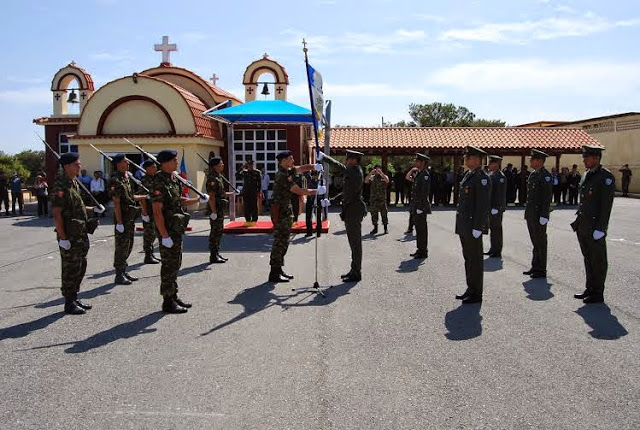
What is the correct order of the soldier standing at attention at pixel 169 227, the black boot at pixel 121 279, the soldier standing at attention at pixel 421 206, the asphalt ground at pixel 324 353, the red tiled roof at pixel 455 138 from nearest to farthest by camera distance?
the asphalt ground at pixel 324 353, the soldier standing at attention at pixel 169 227, the black boot at pixel 121 279, the soldier standing at attention at pixel 421 206, the red tiled roof at pixel 455 138

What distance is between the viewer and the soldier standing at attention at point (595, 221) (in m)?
7.03

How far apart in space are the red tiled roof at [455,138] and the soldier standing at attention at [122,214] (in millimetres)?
17468

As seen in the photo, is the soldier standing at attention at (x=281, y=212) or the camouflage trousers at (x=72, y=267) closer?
the camouflage trousers at (x=72, y=267)

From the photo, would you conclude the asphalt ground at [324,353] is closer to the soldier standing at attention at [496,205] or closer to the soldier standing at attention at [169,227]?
the soldier standing at attention at [169,227]

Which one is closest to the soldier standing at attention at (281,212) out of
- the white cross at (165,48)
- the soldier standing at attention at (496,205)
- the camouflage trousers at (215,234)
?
the camouflage trousers at (215,234)

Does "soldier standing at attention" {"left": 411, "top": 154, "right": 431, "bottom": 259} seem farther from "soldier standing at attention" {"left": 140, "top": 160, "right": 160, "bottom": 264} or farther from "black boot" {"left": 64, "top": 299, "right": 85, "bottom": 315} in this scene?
"black boot" {"left": 64, "top": 299, "right": 85, "bottom": 315}

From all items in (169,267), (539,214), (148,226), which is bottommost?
(169,267)

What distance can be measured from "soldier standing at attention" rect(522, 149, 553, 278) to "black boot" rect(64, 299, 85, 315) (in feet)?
20.9

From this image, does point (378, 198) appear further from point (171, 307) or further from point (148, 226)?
point (171, 307)

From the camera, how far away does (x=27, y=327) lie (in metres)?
6.04

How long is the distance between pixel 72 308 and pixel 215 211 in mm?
3785

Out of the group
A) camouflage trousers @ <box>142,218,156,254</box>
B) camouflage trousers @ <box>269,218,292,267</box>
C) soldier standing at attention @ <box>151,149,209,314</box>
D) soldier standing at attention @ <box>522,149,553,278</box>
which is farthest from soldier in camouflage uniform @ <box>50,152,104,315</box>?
soldier standing at attention @ <box>522,149,553,278</box>

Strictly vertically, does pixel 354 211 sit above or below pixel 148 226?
above

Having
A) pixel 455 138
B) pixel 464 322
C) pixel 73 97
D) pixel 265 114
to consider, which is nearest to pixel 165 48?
pixel 73 97
